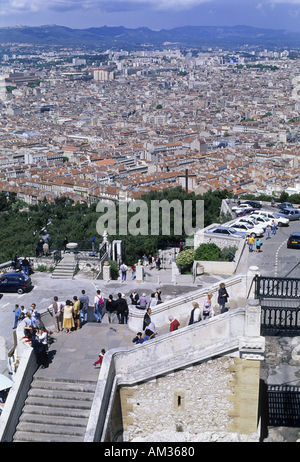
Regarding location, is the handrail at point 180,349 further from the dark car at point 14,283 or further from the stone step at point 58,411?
the dark car at point 14,283

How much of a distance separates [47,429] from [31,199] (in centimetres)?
8757

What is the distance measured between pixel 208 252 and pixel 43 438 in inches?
405

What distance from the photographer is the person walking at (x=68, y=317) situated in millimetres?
9547

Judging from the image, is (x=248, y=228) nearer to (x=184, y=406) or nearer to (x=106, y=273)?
(x=106, y=273)

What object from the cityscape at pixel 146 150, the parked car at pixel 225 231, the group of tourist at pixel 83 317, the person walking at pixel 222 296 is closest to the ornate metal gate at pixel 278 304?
the person walking at pixel 222 296

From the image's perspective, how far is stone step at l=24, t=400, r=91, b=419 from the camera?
7727 mm

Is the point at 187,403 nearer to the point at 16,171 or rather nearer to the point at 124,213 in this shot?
the point at 124,213

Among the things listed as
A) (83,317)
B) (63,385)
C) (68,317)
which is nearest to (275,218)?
(83,317)

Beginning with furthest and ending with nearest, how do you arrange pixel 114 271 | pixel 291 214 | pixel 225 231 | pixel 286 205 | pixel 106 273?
1. pixel 286 205
2. pixel 291 214
3. pixel 225 231
4. pixel 114 271
5. pixel 106 273

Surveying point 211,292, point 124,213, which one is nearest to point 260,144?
→ point 124,213

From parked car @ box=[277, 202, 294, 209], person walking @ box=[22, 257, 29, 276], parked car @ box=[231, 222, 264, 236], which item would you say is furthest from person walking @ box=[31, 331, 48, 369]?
parked car @ box=[277, 202, 294, 209]

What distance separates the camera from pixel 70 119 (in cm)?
18188

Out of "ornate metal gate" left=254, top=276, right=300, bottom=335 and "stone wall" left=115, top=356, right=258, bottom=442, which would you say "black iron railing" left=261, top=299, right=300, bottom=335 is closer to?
"ornate metal gate" left=254, top=276, right=300, bottom=335

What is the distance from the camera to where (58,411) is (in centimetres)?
780
